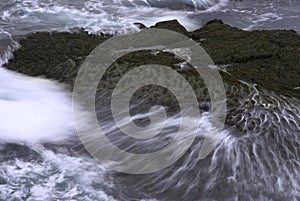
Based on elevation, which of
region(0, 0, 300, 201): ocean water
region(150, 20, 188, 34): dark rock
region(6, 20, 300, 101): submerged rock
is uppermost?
region(150, 20, 188, 34): dark rock

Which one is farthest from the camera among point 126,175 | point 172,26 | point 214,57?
point 172,26

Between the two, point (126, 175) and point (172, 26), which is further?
point (172, 26)

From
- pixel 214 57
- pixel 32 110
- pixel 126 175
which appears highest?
pixel 214 57

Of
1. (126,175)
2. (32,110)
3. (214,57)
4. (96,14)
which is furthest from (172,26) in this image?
(126,175)

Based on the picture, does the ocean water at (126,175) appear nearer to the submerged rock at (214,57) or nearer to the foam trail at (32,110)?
the foam trail at (32,110)

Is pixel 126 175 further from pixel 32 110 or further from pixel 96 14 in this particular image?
pixel 96 14

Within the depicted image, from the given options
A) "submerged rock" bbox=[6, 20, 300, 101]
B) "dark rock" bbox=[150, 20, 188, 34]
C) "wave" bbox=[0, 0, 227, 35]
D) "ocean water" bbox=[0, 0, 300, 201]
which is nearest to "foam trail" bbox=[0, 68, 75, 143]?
"ocean water" bbox=[0, 0, 300, 201]

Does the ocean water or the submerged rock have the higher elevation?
the submerged rock

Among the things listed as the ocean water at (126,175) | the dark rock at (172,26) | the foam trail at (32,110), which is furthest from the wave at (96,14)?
the ocean water at (126,175)

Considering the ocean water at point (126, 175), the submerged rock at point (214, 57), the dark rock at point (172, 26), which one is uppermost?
the dark rock at point (172, 26)

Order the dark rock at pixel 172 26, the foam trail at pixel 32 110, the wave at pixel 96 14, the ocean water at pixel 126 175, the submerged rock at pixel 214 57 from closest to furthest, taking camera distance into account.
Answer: the ocean water at pixel 126 175 < the foam trail at pixel 32 110 < the submerged rock at pixel 214 57 < the dark rock at pixel 172 26 < the wave at pixel 96 14

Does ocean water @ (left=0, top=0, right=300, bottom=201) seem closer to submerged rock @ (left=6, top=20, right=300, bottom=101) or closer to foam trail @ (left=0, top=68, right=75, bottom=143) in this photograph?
foam trail @ (left=0, top=68, right=75, bottom=143)

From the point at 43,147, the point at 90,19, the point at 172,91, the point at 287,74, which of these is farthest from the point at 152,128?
the point at 90,19

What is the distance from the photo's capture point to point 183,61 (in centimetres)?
714
